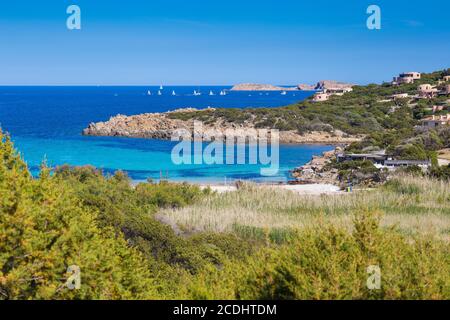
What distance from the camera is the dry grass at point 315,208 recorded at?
1823 cm

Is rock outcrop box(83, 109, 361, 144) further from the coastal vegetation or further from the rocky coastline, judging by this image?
the coastal vegetation

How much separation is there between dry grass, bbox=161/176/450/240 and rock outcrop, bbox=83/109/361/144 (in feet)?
113

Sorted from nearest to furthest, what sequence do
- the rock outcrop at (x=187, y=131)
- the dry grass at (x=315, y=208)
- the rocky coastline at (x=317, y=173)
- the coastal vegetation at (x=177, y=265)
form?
the coastal vegetation at (x=177, y=265), the dry grass at (x=315, y=208), the rocky coastline at (x=317, y=173), the rock outcrop at (x=187, y=131)

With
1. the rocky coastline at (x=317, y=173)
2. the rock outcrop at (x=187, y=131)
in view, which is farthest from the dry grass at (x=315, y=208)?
the rock outcrop at (x=187, y=131)

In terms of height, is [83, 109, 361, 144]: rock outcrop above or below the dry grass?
above

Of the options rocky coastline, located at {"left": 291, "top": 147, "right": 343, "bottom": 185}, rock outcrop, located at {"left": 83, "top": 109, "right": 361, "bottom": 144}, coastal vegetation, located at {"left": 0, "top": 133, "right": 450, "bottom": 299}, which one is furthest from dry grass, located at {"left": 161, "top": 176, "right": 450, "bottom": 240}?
rock outcrop, located at {"left": 83, "top": 109, "right": 361, "bottom": 144}

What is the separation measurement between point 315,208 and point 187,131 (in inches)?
1714

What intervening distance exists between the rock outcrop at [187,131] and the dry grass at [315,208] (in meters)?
34.3

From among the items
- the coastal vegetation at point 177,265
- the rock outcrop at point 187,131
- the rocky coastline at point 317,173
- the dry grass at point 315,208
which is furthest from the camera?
the rock outcrop at point 187,131

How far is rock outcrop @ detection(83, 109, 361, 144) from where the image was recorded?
199 ft

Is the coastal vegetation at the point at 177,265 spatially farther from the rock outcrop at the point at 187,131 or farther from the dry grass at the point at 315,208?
the rock outcrop at the point at 187,131

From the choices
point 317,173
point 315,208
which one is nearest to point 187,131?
point 317,173

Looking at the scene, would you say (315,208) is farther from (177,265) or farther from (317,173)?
(317,173)

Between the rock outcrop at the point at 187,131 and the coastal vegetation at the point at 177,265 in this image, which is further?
the rock outcrop at the point at 187,131
